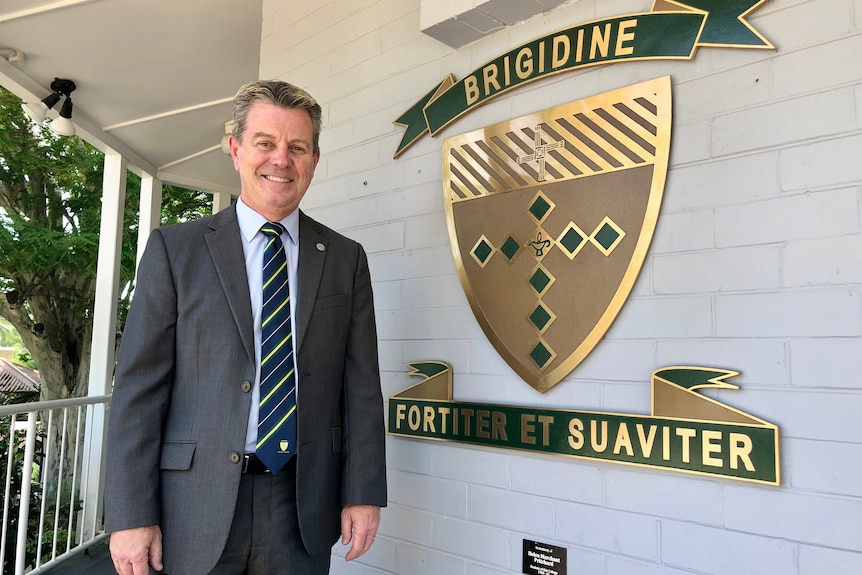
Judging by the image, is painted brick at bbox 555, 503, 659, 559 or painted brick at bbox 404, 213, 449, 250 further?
Answer: painted brick at bbox 404, 213, 449, 250

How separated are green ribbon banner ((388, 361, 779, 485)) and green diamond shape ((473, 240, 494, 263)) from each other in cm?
41

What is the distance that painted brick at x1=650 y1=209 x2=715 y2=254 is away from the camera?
1557 mm

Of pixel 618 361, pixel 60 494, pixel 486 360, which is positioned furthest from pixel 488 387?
pixel 60 494

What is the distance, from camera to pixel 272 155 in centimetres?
154

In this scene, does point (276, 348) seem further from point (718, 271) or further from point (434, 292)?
point (718, 271)

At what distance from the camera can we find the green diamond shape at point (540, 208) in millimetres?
1845

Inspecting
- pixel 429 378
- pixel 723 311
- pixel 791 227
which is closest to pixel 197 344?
pixel 429 378

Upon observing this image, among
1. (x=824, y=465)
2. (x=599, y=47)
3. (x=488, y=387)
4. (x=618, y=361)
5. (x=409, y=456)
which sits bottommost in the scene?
(x=409, y=456)

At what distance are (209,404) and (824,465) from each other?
4.63 feet

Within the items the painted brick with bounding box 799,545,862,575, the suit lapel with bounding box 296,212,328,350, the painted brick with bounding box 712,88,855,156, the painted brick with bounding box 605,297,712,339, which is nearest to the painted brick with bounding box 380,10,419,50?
the suit lapel with bounding box 296,212,328,350

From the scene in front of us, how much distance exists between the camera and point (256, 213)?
5.23 ft

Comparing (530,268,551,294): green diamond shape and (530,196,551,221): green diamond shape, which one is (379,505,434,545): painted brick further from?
(530,196,551,221): green diamond shape

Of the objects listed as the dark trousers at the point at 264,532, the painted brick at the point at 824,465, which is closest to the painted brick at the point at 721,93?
the painted brick at the point at 824,465

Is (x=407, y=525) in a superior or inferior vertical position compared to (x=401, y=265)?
inferior
